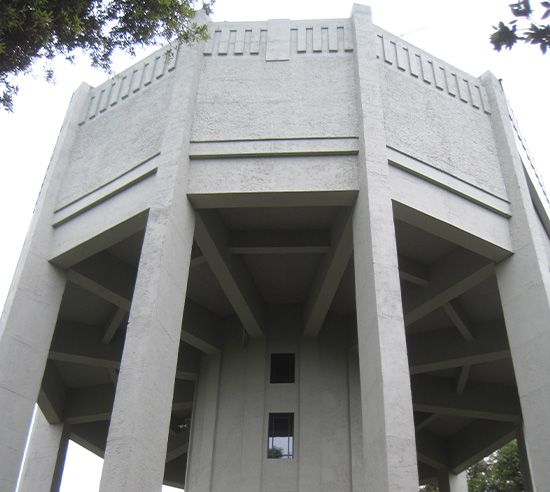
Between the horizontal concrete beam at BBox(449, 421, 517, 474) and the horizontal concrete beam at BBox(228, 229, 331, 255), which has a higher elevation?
the horizontal concrete beam at BBox(228, 229, 331, 255)

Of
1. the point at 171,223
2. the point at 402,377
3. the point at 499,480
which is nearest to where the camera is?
the point at 402,377

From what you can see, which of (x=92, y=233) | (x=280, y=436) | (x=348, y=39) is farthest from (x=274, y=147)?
(x=280, y=436)

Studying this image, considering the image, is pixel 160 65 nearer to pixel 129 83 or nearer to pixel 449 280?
pixel 129 83

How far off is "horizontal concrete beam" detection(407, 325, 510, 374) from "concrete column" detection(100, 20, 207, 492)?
8.42 m

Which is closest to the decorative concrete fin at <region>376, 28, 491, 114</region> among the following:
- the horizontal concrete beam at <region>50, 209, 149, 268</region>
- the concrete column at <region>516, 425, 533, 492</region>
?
the horizontal concrete beam at <region>50, 209, 149, 268</region>

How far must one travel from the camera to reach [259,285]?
16.5 metres

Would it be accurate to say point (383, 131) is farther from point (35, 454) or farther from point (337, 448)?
point (35, 454)

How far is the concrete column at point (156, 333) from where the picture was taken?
8.52 meters

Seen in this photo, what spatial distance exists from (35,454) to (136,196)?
38.9ft

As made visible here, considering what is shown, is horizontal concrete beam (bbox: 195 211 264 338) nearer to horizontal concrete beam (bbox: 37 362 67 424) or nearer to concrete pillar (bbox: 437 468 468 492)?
horizontal concrete beam (bbox: 37 362 67 424)

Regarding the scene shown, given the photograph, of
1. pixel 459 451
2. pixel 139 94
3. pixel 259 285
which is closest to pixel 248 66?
pixel 139 94

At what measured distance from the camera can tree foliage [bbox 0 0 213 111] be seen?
252 inches

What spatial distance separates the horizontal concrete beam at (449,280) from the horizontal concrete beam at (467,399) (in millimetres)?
4823

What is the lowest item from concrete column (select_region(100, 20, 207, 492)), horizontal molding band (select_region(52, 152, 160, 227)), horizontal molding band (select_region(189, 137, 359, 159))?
concrete column (select_region(100, 20, 207, 492))
